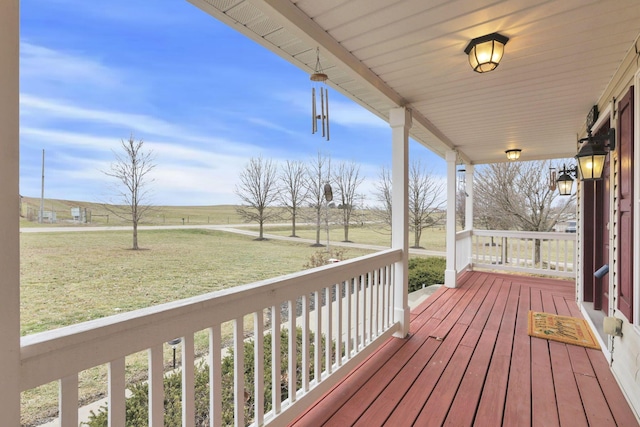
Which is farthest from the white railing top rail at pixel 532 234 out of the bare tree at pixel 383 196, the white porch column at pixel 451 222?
the bare tree at pixel 383 196

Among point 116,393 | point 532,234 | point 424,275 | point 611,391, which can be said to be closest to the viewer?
point 116,393

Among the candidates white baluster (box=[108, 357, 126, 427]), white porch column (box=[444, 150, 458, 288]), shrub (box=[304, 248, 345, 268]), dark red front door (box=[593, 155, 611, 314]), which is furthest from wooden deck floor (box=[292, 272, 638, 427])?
shrub (box=[304, 248, 345, 268])

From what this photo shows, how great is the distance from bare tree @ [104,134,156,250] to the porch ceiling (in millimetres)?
1540

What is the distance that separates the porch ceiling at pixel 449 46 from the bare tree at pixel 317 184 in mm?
2596

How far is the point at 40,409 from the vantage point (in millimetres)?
1180

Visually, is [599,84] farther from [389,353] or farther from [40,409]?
[40,409]

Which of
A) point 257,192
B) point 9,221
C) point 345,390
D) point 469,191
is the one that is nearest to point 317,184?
point 257,192

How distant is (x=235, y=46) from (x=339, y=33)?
2.84 m

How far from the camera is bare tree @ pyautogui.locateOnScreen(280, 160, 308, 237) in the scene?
189 inches

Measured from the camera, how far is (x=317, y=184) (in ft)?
19.1

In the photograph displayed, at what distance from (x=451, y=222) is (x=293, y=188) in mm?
2672

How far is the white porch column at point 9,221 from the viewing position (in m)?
0.76

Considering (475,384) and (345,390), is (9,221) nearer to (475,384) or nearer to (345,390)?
(345,390)

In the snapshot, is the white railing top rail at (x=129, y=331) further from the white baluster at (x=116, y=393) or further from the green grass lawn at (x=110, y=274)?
the green grass lawn at (x=110, y=274)
